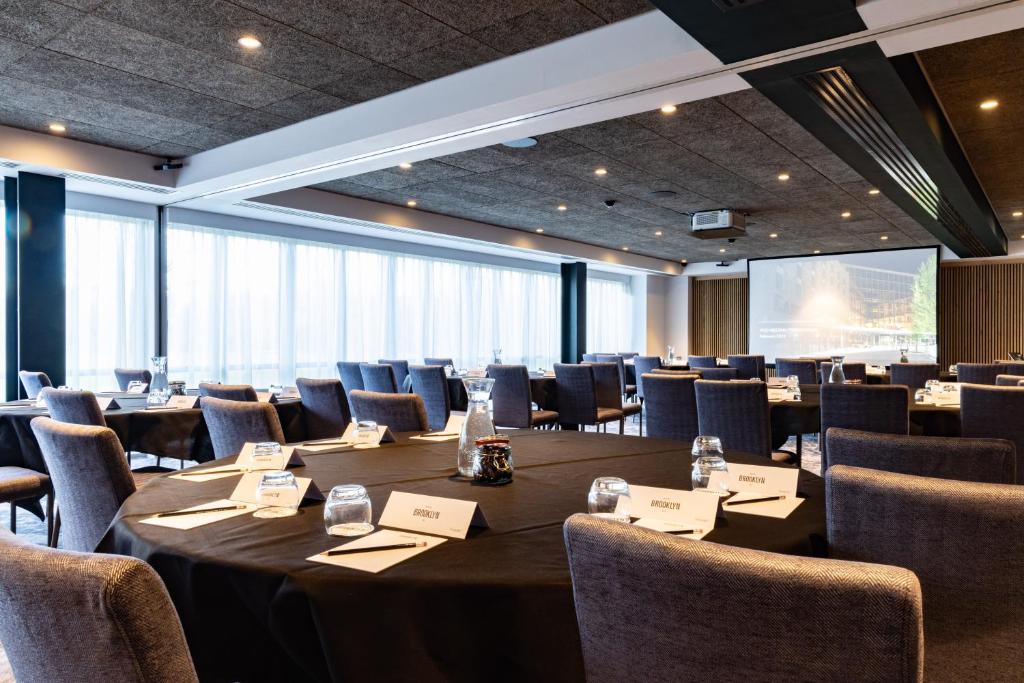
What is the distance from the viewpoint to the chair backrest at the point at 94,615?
686mm

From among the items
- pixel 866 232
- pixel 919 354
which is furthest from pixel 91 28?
pixel 919 354

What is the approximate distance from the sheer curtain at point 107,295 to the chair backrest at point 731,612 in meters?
8.20

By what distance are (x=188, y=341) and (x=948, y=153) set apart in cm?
826

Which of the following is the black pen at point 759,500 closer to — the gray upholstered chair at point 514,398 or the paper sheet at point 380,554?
the paper sheet at point 380,554

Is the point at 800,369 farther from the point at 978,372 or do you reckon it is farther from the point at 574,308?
the point at 574,308

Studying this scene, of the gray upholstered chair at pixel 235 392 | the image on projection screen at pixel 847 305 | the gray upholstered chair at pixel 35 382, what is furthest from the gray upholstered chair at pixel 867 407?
the image on projection screen at pixel 847 305

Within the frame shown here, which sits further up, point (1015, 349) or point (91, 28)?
point (91, 28)

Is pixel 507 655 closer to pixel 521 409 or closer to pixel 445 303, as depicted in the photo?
pixel 521 409

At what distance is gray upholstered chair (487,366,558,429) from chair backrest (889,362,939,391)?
3373 mm

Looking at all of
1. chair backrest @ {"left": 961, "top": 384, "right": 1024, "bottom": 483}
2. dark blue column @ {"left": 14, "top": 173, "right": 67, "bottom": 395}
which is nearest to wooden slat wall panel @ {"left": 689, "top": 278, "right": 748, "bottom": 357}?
chair backrest @ {"left": 961, "top": 384, "right": 1024, "bottom": 483}

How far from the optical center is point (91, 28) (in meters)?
3.92

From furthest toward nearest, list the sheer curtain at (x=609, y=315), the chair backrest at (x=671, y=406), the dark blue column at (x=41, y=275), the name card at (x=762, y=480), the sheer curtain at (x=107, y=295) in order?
the sheer curtain at (x=609, y=315)
the sheer curtain at (x=107, y=295)
the dark blue column at (x=41, y=275)
the chair backrest at (x=671, y=406)
the name card at (x=762, y=480)

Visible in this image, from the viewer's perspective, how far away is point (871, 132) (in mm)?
5309

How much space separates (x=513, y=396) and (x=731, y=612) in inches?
200
